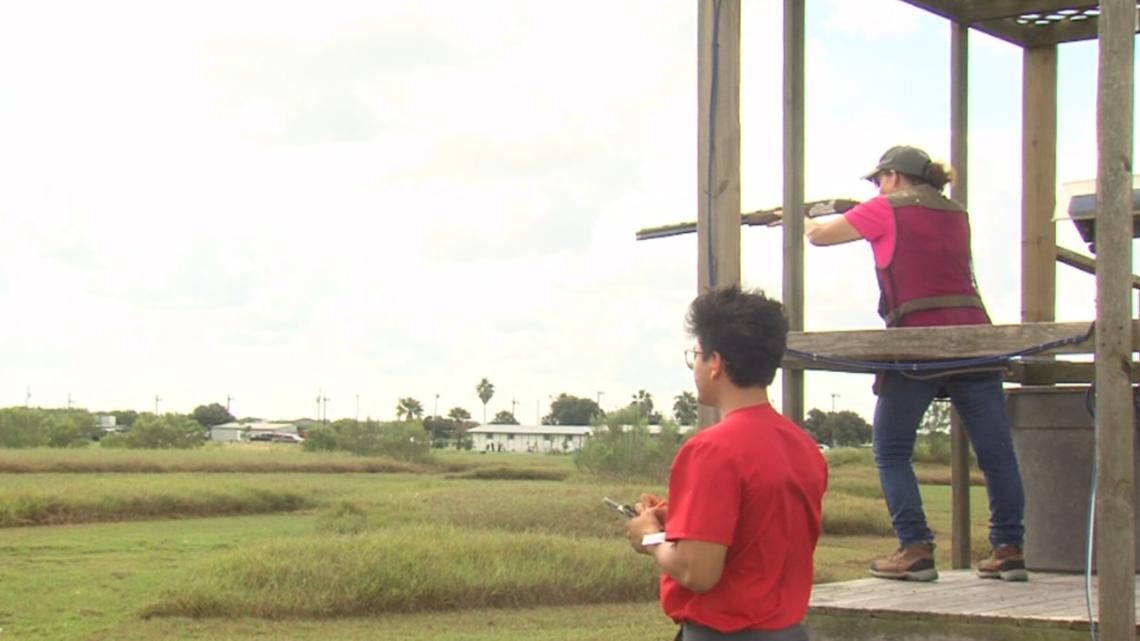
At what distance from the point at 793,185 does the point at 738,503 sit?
2513 mm

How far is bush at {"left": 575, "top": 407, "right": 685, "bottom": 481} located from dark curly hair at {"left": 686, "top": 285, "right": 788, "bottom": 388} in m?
33.8

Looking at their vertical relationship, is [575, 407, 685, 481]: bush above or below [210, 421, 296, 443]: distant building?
above

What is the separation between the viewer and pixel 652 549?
8.55 feet

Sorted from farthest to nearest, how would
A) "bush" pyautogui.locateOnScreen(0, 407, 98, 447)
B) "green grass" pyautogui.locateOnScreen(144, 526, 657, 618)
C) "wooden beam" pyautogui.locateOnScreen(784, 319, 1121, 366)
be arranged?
"bush" pyautogui.locateOnScreen(0, 407, 98, 447), "green grass" pyautogui.locateOnScreen(144, 526, 657, 618), "wooden beam" pyautogui.locateOnScreen(784, 319, 1121, 366)

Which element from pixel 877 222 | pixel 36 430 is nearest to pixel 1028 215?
pixel 877 222

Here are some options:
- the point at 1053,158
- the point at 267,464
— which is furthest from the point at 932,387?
the point at 267,464

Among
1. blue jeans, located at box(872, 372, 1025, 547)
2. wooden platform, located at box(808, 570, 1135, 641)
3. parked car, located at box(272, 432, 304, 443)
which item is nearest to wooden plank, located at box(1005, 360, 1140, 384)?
blue jeans, located at box(872, 372, 1025, 547)

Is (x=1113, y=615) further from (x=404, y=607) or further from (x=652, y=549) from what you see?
(x=404, y=607)

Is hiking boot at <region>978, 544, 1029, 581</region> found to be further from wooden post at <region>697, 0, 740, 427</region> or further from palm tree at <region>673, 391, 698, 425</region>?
palm tree at <region>673, 391, 698, 425</region>

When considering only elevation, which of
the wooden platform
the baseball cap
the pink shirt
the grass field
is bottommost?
the grass field

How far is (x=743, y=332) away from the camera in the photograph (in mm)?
2643

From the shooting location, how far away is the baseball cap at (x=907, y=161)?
4.69 m

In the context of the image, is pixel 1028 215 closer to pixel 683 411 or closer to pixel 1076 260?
pixel 1076 260

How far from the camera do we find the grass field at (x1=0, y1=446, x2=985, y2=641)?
12594 mm
